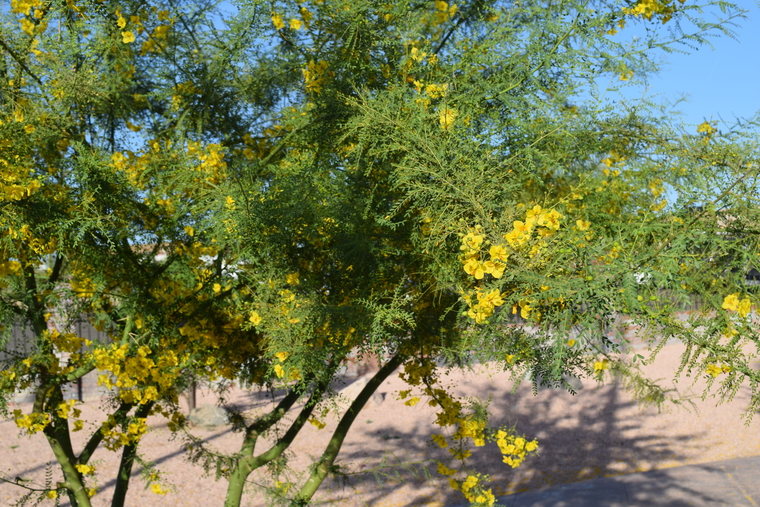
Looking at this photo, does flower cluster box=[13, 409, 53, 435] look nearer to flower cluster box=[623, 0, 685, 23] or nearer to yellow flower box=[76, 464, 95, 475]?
yellow flower box=[76, 464, 95, 475]

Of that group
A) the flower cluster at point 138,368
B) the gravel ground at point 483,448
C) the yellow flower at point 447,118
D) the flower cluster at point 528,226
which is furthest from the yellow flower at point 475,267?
the gravel ground at point 483,448

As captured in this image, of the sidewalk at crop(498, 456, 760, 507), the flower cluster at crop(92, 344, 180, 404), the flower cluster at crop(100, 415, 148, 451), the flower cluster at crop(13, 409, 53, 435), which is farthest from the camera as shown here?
the sidewalk at crop(498, 456, 760, 507)

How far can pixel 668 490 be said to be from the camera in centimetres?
733

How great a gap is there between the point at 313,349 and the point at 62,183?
1733mm

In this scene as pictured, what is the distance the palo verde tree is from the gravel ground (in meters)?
3.19

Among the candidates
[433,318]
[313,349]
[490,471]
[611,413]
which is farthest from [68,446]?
[611,413]

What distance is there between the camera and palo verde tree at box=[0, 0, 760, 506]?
2.75 m

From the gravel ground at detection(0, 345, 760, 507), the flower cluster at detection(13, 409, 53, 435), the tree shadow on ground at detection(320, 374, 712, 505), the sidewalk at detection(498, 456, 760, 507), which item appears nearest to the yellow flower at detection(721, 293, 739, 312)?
the flower cluster at detection(13, 409, 53, 435)

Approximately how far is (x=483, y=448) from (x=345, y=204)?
6.81m

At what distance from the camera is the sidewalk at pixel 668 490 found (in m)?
6.92

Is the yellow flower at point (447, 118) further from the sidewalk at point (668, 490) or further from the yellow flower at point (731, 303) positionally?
the sidewalk at point (668, 490)

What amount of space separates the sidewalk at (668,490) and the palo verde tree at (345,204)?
10.0 feet

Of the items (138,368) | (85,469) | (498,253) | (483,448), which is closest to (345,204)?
(498,253)

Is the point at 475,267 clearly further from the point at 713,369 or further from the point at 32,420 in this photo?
the point at 32,420
